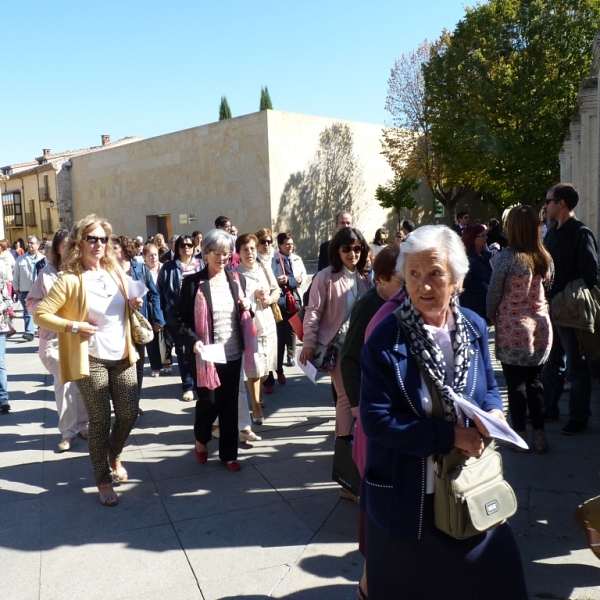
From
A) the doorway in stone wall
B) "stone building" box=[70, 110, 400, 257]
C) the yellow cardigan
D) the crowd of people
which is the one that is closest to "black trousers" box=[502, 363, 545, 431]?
the crowd of people

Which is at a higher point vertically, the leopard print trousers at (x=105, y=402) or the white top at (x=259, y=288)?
the white top at (x=259, y=288)

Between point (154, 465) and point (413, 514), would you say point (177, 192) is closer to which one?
point (154, 465)

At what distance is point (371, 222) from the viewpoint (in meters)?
35.0

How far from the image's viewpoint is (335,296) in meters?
4.60

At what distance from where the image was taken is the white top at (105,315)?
4383 mm

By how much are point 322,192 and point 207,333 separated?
89.5 ft

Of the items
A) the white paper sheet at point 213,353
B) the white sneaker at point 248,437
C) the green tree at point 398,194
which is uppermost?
the green tree at point 398,194

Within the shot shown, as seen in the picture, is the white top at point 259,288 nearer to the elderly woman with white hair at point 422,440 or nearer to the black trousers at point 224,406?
the black trousers at point 224,406

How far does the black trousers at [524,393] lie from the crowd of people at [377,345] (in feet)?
0.05

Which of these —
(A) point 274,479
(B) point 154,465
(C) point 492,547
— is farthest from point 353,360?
(B) point 154,465

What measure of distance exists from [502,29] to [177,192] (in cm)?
1736

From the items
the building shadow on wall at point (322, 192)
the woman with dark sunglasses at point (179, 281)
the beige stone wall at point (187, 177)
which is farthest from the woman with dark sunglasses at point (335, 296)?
the building shadow on wall at point (322, 192)

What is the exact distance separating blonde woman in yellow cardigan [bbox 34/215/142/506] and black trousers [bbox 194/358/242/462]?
570 millimetres

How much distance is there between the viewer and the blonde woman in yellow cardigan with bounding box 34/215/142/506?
4227 mm
